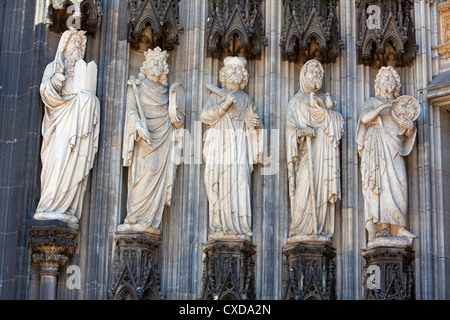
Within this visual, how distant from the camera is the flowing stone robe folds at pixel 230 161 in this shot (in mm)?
16312

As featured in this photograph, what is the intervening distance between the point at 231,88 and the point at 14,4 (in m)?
3.46

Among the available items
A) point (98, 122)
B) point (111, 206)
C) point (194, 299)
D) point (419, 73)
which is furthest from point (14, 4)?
point (419, 73)

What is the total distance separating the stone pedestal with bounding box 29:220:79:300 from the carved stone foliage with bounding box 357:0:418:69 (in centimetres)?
533

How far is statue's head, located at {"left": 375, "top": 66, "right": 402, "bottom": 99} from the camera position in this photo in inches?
663

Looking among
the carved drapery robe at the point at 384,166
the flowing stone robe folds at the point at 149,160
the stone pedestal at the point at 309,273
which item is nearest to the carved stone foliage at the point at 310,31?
the carved drapery robe at the point at 384,166

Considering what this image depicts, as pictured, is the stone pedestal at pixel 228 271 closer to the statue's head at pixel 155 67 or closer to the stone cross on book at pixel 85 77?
the statue's head at pixel 155 67

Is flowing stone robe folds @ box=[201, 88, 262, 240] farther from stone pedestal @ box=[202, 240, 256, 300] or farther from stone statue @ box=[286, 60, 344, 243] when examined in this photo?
stone statue @ box=[286, 60, 344, 243]

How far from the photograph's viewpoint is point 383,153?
1642 cm

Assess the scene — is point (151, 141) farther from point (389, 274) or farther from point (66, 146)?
point (389, 274)

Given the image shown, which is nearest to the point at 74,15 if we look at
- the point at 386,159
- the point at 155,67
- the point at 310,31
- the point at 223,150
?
the point at 155,67

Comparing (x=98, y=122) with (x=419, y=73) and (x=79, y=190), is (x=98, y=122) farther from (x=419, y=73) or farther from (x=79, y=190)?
(x=419, y=73)

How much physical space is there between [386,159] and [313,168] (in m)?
1.07

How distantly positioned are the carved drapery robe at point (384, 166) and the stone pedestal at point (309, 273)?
35.1 inches
